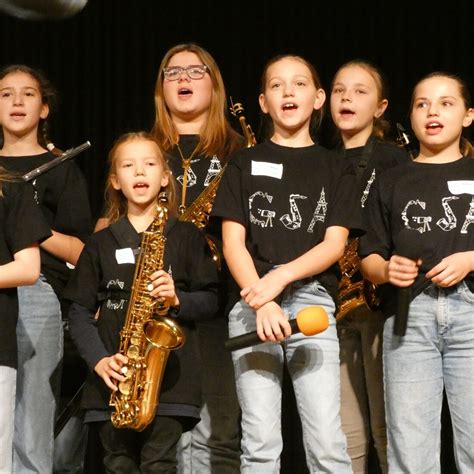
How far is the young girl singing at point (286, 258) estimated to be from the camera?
3.23 m

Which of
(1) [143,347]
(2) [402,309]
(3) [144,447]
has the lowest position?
(3) [144,447]

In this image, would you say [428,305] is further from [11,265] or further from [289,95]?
[11,265]

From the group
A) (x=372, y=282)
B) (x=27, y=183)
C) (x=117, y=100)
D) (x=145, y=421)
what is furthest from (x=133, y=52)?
(x=145, y=421)

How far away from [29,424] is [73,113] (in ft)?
6.55

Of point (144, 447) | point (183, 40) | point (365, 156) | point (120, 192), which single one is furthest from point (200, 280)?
point (183, 40)

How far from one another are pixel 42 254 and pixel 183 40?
1.77 m

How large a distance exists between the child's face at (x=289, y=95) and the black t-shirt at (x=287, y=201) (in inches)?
4.2

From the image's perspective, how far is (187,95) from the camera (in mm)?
4102

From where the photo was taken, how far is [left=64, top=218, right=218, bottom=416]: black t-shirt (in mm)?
3346

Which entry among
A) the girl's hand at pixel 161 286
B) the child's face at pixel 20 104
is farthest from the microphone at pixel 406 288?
the child's face at pixel 20 104

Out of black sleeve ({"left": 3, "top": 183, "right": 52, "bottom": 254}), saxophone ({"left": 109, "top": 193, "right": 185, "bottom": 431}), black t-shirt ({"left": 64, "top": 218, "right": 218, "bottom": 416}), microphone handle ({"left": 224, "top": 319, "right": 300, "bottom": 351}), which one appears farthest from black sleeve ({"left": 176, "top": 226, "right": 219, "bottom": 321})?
black sleeve ({"left": 3, "top": 183, "right": 52, "bottom": 254})

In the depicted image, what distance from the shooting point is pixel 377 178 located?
3.61 metres

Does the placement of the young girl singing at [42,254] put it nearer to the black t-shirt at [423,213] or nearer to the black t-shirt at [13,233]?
the black t-shirt at [13,233]

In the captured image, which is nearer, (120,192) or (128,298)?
(128,298)
